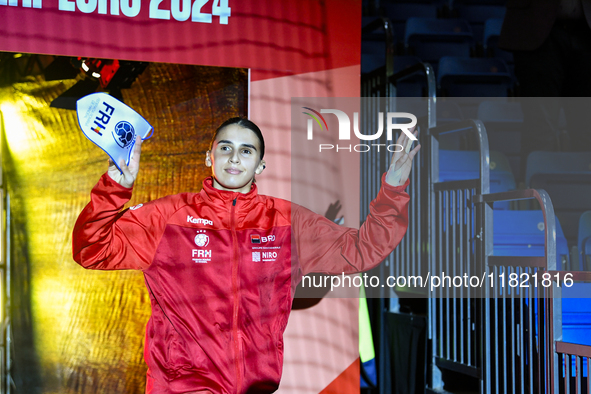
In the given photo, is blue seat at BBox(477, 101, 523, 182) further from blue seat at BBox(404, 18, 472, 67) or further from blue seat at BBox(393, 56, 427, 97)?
blue seat at BBox(404, 18, 472, 67)

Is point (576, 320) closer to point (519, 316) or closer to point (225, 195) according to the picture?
point (519, 316)

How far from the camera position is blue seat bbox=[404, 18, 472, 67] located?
6.42m

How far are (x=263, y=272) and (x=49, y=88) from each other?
154 cm

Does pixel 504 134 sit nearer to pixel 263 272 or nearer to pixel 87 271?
pixel 263 272

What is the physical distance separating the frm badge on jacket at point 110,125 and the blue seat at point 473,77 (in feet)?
12.8

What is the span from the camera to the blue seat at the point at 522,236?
12.4ft

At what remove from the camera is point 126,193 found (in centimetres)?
245

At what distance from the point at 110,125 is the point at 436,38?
482 cm

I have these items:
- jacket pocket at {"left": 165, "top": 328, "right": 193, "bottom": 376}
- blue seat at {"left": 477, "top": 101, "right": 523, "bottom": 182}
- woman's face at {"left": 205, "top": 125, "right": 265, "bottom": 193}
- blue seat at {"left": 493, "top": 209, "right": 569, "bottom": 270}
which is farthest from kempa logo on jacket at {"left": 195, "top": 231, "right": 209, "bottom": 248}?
blue seat at {"left": 477, "top": 101, "right": 523, "bottom": 182}

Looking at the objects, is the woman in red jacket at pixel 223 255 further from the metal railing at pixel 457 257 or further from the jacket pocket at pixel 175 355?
the metal railing at pixel 457 257

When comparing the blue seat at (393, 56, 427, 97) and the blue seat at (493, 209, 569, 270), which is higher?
the blue seat at (393, 56, 427, 97)

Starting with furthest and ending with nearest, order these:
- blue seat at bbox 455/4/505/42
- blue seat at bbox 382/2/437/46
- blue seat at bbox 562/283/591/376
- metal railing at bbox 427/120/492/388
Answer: blue seat at bbox 455/4/505/42
blue seat at bbox 382/2/437/46
metal railing at bbox 427/120/492/388
blue seat at bbox 562/283/591/376

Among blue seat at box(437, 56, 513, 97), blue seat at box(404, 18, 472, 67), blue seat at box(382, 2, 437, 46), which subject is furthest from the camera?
blue seat at box(382, 2, 437, 46)

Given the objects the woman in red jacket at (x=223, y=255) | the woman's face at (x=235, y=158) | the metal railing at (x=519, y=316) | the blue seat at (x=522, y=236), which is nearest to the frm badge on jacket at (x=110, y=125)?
the woman in red jacket at (x=223, y=255)
